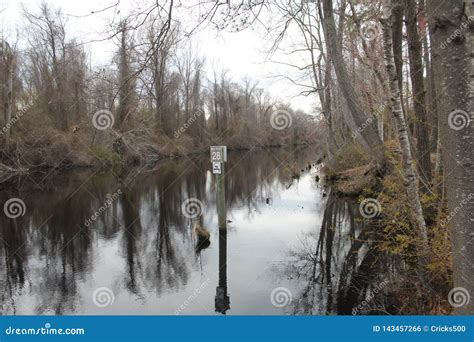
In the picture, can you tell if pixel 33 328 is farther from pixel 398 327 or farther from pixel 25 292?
pixel 25 292

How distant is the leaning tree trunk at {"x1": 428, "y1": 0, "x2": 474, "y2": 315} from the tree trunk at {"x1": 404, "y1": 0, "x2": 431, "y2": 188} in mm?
5007

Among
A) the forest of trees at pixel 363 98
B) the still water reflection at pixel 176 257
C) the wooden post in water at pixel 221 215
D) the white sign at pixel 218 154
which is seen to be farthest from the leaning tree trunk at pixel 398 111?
the white sign at pixel 218 154

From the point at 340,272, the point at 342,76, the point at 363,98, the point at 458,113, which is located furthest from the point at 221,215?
the point at 363,98

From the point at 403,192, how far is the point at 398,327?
5305 mm

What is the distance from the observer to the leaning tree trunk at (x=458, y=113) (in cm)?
227

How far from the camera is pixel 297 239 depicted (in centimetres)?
1054

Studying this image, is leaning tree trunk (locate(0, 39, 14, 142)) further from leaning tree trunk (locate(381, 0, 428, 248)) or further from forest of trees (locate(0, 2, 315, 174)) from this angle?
leaning tree trunk (locate(381, 0, 428, 248))

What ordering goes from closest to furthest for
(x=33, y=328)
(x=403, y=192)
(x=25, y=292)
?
(x=33, y=328), (x=25, y=292), (x=403, y=192)

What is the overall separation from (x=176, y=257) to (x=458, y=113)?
7.90 m

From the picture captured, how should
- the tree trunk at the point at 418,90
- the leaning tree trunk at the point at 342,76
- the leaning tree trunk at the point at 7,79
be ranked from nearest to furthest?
the tree trunk at the point at 418,90, the leaning tree trunk at the point at 342,76, the leaning tree trunk at the point at 7,79

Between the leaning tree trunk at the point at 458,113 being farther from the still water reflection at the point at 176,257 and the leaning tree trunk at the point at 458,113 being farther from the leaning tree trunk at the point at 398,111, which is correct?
the still water reflection at the point at 176,257

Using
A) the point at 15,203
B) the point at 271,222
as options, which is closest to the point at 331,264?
the point at 271,222

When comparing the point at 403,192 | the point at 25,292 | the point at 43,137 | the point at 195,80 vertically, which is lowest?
the point at 25,292

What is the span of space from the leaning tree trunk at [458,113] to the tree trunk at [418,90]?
5.01 meters
